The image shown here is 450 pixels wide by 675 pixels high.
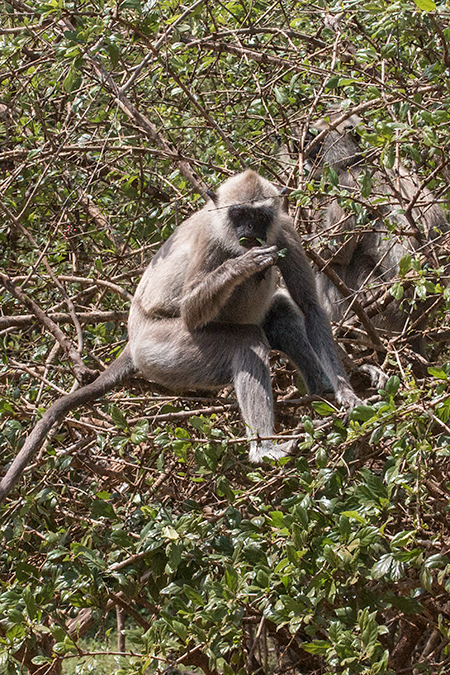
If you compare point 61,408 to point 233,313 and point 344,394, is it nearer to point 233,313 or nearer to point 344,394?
point 233,313

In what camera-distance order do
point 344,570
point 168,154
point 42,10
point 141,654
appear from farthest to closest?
point 168,154, point 42,10, point 141,654, point 344,570

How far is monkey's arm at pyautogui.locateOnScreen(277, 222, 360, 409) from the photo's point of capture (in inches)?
176

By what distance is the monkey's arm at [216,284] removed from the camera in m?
4.14

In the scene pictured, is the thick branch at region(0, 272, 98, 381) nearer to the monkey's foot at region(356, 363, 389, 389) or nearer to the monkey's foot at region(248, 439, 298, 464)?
the monkey's foot at region(248, 439, 298, 464)

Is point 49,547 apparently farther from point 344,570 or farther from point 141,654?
point 344,570

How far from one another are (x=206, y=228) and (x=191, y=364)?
Result: 2.78 ft

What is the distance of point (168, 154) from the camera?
4.16m

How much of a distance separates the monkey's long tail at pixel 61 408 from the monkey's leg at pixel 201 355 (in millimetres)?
143

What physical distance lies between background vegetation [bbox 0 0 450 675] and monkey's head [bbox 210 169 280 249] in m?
0.20

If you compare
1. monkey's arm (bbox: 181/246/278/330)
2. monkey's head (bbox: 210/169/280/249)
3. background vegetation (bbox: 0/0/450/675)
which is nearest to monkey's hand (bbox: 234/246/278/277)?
monkey's arm (bbox: 181/246/278/330)

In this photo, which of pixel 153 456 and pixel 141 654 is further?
pixel 153 456

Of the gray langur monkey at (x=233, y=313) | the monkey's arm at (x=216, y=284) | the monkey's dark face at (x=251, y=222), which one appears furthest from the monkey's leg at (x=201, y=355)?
the monkey's dark face at (x=251, y=222)

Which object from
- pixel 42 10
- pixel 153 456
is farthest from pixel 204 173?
pixel 153 456

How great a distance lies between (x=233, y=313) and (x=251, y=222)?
26.9 inches
